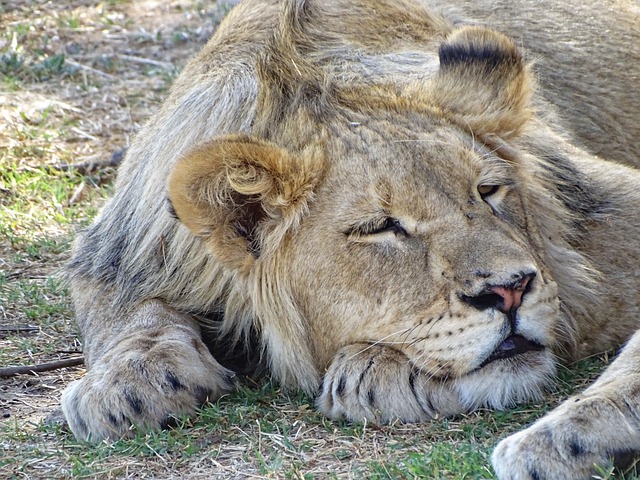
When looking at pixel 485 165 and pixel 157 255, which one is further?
pixel 157 255

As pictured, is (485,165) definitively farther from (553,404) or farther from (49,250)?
(49,250)

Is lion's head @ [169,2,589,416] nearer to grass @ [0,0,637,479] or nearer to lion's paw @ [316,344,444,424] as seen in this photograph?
lion's paw @ [316,344,444,424]

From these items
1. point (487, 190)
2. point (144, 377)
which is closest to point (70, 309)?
point (144, 377)

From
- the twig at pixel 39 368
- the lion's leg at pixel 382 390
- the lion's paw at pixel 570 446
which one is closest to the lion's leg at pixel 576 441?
the lion's paw at pixel 570 446

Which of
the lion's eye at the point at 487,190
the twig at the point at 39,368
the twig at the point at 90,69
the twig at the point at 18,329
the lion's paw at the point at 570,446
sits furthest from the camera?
the twig at the point at 90,69

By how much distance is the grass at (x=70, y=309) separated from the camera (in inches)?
126

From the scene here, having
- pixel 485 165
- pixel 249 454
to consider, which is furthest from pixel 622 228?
pixel 249 454

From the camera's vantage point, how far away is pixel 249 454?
328cm

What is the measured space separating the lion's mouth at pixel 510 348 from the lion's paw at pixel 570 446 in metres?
0.38

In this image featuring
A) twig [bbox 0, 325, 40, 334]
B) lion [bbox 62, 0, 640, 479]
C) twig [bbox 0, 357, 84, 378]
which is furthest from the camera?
twig [bbox 0, 325, 40, 334]

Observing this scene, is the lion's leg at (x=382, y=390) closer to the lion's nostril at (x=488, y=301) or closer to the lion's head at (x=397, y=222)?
the lion's head at (x=397, y=222)

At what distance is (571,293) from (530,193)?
0.35 m

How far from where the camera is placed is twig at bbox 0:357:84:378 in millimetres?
4199

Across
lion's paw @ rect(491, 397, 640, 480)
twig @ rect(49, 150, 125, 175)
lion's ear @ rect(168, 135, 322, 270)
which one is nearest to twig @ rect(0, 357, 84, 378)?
lion's ear @ rect(168, 135, 322, 270)
